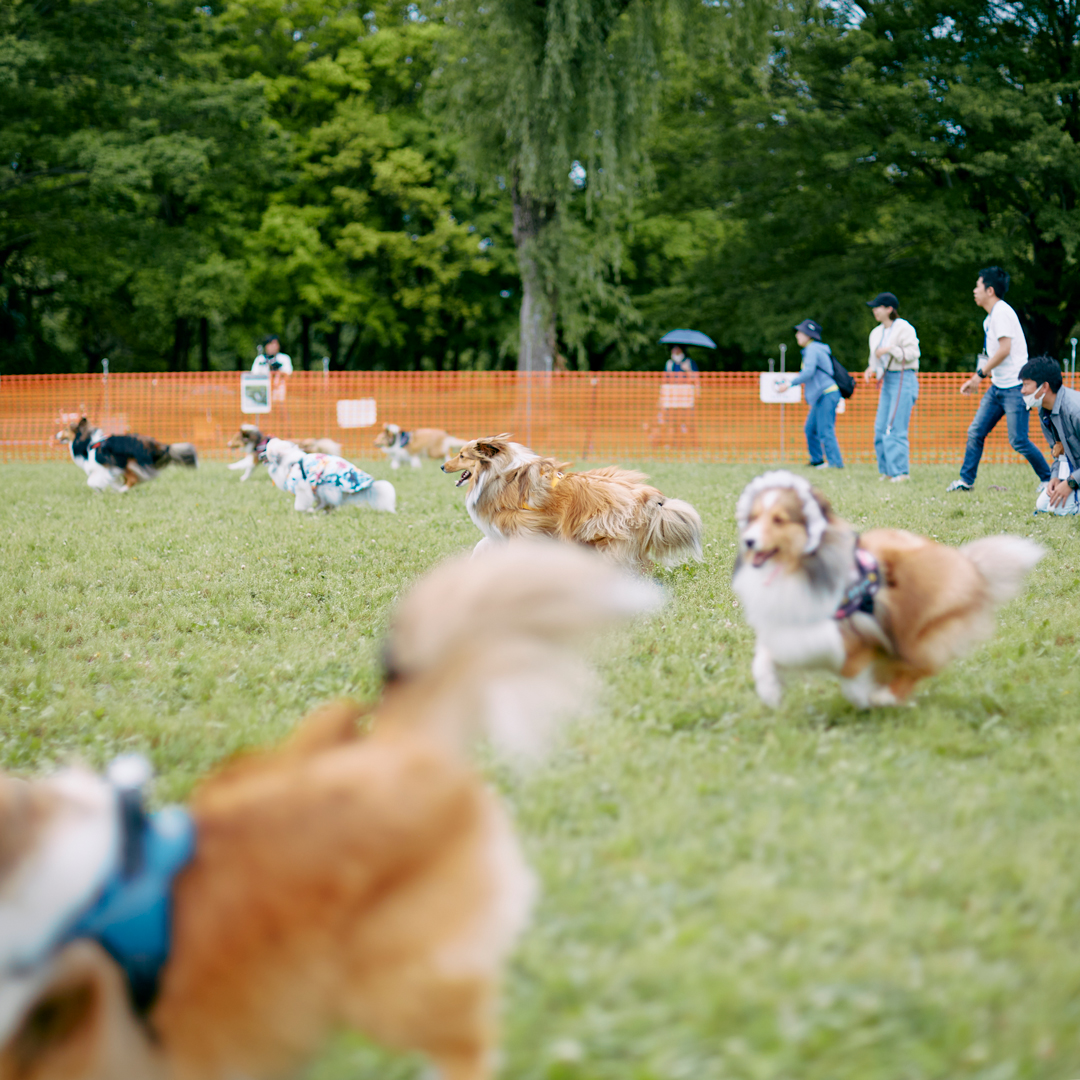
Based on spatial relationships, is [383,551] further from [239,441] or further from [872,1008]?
[239,441]

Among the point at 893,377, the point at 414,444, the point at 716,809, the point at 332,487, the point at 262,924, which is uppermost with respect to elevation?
the point at 893,377

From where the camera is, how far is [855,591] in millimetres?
3764

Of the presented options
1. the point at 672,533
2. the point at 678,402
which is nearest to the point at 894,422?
the point at 678,402

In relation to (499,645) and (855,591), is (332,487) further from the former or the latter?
(499,645)

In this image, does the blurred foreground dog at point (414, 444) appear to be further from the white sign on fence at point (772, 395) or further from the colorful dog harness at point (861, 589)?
the colorful dog harness at point (861, 589)

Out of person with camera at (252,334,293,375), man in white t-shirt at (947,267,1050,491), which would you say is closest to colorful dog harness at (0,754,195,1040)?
man in white t-shirt at (947,267,1050,491)

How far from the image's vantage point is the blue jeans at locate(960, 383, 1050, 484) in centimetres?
988

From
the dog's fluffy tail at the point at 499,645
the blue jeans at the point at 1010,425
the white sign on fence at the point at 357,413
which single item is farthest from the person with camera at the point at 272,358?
the dog's fluffy tail at the point at 499,645

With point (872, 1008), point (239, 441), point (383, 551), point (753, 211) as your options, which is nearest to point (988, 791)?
point (872, 1008)

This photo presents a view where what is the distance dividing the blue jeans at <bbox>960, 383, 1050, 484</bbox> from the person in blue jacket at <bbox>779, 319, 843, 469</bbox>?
3.43 m

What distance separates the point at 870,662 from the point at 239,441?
41.8 feet

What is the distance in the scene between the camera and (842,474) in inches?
526

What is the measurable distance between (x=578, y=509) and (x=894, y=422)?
24.2ft

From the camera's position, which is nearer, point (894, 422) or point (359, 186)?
point (894, 422)
